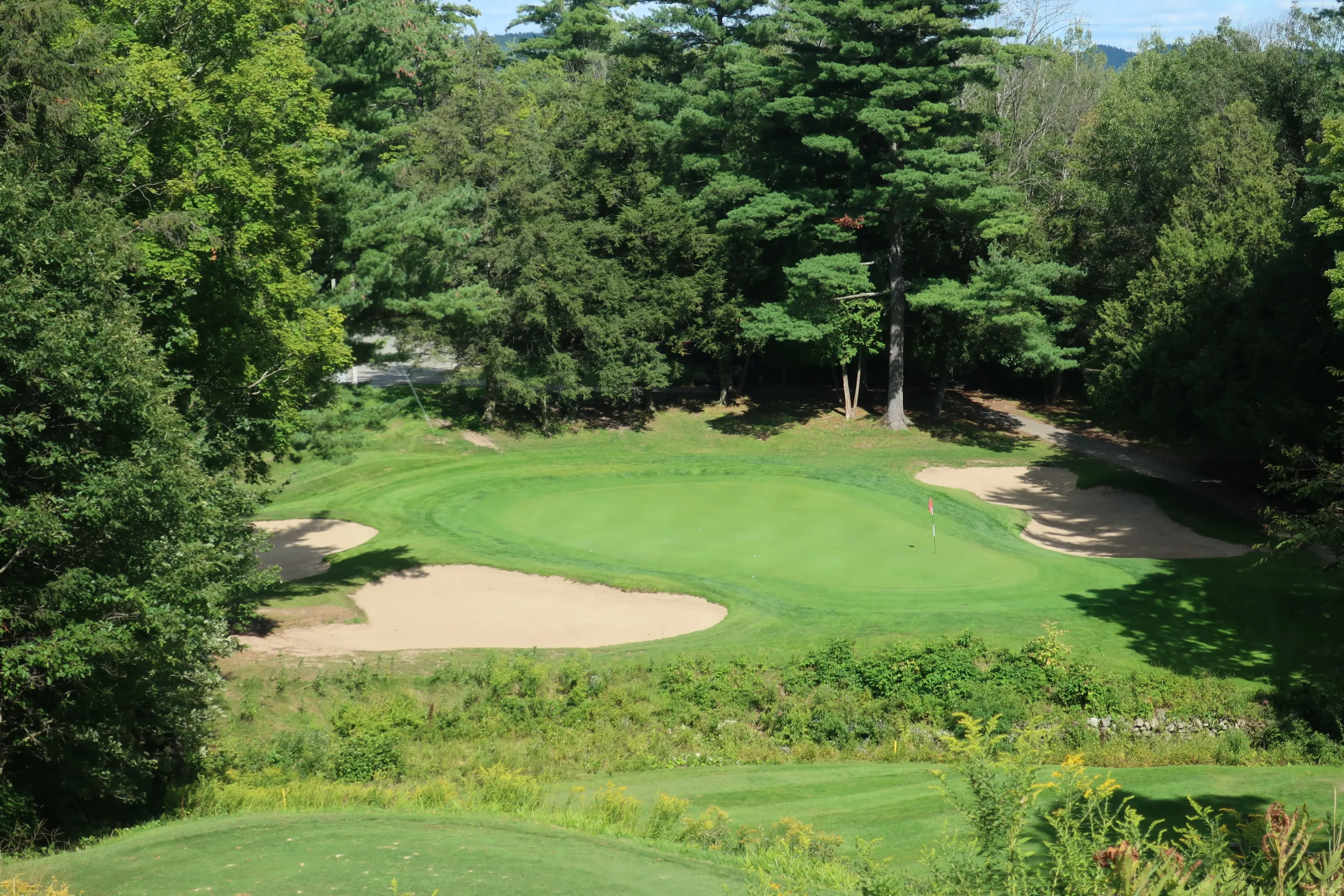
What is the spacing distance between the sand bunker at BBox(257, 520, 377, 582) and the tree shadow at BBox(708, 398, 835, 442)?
19577mm

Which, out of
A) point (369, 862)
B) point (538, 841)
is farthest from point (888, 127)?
Result: point (369, 862)

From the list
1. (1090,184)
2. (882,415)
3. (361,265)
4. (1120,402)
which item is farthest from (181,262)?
(1090,184)

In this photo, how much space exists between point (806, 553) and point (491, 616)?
27.1ft

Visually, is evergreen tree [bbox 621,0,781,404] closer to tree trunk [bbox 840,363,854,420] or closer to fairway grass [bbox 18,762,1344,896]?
tree trunk [bbox 840,363,854,420]

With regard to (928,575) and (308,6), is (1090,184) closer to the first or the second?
(928,575)

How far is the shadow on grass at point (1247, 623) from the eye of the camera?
19781 millimetres

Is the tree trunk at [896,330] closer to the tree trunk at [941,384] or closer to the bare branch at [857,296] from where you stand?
the bare branch at [857,296]

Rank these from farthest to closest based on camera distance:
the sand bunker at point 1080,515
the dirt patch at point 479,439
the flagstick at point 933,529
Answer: the dirt patch at point 479,439, the sand bunker at point 1080,515, the flagstick at point 933,529

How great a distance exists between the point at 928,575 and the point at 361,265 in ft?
50.8

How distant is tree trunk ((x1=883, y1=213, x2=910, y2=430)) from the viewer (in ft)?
146

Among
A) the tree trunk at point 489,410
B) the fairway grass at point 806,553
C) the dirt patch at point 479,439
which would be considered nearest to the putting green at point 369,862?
the fairway grass at point 806,553

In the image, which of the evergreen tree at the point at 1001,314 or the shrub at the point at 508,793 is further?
the evergreen tree at the point at 1001,314

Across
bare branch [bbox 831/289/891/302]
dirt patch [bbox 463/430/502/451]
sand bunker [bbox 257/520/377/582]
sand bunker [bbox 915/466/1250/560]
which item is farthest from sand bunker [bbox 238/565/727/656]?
bare branch [bbox 831/289/891/302]

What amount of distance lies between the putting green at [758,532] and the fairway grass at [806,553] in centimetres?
8
